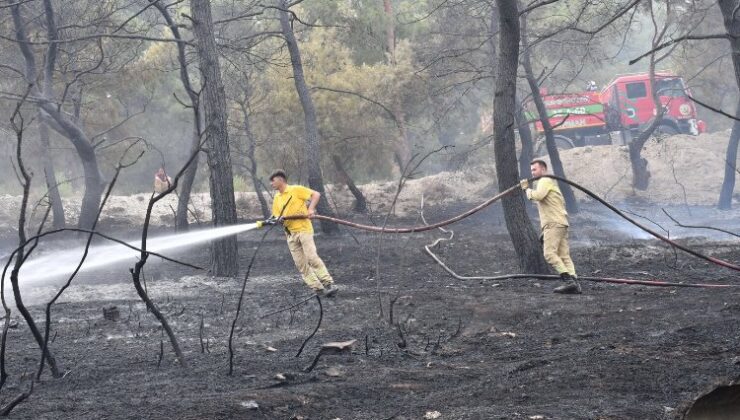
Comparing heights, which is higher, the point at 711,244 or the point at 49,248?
the point at 49,248

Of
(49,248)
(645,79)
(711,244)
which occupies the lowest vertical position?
(711,244)

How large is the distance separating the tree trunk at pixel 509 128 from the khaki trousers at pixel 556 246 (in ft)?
4.21

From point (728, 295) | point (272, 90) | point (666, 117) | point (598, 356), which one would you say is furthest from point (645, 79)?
point (598, 356)

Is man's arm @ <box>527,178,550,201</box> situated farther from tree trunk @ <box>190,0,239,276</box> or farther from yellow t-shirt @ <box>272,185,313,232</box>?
tree trunk @ <box>190,0,239,276</box>

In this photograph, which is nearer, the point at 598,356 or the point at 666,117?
the point at 598,356

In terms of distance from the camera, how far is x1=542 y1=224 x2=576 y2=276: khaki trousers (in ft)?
38.3

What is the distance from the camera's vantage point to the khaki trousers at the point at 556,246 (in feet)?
38.3

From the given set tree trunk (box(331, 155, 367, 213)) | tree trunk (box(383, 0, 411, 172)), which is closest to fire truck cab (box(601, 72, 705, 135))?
tree trunk (box(383, 0, 411, 172))

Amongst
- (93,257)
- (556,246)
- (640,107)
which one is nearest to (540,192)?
(556,246)

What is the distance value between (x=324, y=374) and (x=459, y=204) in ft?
74.5

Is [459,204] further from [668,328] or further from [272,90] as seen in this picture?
[668,328]

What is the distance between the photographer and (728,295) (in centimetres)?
1040

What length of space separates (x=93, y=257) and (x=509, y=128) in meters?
9.37

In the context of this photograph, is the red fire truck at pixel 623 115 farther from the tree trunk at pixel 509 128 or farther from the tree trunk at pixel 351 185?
the tree trunk at pixel 509 128
